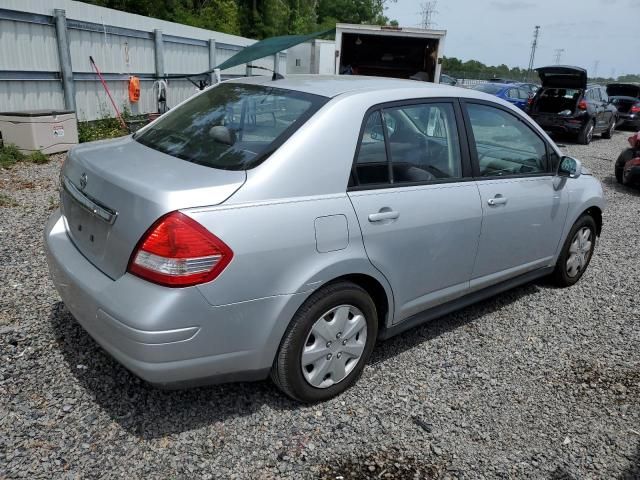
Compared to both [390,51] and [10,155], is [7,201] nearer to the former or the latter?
[10,155]

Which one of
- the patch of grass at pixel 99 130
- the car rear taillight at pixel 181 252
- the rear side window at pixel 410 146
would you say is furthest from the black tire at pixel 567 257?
the patch of grass at pixel 99 130

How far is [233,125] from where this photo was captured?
2.97 m

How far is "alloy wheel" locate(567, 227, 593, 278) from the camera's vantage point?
4649mm

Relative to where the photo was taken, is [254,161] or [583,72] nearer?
[254,161]

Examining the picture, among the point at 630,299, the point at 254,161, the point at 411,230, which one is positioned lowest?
the point at 630,299

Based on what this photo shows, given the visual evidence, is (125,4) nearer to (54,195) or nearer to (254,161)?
(54,195)

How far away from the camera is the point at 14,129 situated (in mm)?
8055

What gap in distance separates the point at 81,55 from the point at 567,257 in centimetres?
944


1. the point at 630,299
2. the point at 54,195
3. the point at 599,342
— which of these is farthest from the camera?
the point at 54,195

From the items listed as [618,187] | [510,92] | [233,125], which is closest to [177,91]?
[618,187]

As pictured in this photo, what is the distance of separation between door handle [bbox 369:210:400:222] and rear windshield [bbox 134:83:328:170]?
0.61 m

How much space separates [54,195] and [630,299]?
6.37 metres

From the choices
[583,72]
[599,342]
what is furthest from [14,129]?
[583,72]

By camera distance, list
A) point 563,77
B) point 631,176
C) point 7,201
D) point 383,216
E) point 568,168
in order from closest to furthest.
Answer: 1. point 383,216
2. point 568,168
3. point 7,201
4. point 631,176
5. point 563,77
